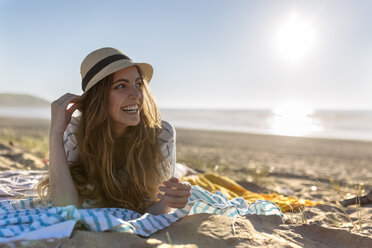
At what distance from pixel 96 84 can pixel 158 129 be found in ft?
2.03

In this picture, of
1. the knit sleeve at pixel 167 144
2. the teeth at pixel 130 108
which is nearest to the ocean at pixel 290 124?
the knit sleeve at pixel 167 144

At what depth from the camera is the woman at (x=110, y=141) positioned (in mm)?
2412

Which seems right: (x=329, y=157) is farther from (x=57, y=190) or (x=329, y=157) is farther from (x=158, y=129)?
(x=57, y=190)

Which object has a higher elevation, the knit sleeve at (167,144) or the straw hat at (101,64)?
the straw hat at (101,64)

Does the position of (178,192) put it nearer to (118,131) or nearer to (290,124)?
(118,131)

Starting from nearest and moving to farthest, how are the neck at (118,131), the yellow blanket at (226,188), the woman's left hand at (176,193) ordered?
1. the woman's left hand at (176,193)
2. the neck at (118,131)
3. the yellow blanket at (226,188)

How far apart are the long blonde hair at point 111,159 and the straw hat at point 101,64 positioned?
0.09 metres

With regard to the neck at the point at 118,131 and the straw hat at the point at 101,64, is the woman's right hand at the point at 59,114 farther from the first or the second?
the neck at the point at 118,131

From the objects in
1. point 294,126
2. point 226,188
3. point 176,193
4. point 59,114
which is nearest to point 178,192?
point 176,193

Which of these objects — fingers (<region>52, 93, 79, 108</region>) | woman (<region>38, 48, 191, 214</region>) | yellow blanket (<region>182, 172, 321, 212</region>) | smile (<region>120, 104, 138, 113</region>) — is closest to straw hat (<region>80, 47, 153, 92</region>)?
woman (<region>38, 48, 191, 214</region>)

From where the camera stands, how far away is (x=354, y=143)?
12.4 metres

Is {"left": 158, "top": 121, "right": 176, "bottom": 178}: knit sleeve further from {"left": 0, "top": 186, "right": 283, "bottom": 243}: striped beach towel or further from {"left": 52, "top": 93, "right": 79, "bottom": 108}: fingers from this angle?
{"left": 52, "top": 93, "right": 79, "bottom": 108}: fingers

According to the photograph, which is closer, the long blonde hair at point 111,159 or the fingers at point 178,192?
the fingers at point 178,192

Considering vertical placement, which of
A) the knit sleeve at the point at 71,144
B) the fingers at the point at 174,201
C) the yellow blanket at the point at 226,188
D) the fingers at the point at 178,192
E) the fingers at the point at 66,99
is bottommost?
the yellow blanket at the point at 226,188
